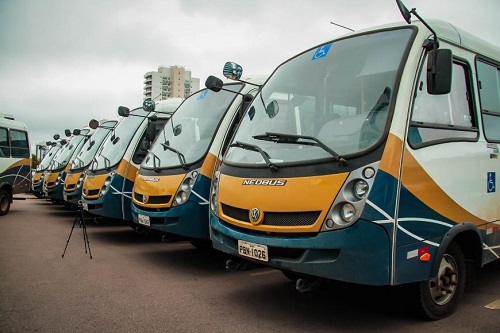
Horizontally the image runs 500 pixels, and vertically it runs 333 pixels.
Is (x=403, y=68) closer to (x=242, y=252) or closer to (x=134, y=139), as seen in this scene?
(x=242, y=252)

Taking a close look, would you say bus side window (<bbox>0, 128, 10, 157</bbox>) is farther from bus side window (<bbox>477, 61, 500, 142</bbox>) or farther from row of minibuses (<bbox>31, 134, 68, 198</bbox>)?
bus side window (<bbox>477, 61, 500, 142</bbox>)

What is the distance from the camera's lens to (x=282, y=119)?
4.53 meters

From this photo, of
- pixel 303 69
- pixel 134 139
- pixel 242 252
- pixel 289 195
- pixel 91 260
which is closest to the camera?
pixel 289 195

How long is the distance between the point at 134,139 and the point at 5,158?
19.3 feet

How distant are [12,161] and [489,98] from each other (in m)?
12.3

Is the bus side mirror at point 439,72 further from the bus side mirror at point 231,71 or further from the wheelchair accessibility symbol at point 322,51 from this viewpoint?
the bus side mirror at point 231,71

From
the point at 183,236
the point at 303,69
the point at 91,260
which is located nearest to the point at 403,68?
the point at 303,69

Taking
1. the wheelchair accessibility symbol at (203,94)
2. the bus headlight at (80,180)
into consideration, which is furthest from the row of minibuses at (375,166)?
the bus headlight at (80,180)

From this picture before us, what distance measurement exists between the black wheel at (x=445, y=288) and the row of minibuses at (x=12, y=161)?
11751mm

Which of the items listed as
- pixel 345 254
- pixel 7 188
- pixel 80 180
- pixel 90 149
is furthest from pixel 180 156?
pixel 7 188

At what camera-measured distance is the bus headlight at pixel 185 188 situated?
5.71m

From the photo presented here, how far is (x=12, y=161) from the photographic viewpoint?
12.6 metres

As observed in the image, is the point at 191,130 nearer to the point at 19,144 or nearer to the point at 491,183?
the point at 491,183

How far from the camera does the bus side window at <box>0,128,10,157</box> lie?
1225 cm
